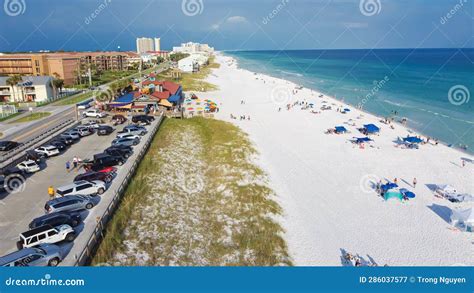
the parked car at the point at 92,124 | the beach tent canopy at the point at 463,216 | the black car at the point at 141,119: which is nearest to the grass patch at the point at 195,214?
the black car at the point at 141,119

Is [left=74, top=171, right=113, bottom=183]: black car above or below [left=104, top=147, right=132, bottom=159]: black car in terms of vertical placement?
below

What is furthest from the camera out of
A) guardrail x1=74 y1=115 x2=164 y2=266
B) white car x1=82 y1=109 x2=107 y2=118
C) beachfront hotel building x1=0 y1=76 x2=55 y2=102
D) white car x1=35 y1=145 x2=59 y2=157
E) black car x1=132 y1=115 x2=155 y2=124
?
beachfront hotel building x1=0 y1=76 x2=55 y2=102

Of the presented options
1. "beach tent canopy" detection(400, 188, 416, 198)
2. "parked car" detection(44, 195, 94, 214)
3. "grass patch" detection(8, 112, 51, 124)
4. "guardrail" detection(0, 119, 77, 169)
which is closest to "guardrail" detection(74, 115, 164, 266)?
"parked car" detection(44, 195, 94, 214)

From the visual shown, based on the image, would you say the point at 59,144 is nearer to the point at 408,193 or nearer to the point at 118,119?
the point at 118,119

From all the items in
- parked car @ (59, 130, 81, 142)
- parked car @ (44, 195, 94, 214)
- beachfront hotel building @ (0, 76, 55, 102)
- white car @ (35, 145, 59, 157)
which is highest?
beachfront hotel building @ (0, 76, 55, 102)

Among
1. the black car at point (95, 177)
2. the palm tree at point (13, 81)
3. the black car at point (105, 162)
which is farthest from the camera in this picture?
the palm tree at point (13, 81)

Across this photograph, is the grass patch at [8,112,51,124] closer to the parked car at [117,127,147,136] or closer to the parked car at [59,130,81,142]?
the parked car at [59,130,81,142]

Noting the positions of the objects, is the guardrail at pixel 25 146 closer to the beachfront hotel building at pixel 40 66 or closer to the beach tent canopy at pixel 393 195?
the beach tent canopy at pixel 393 195
